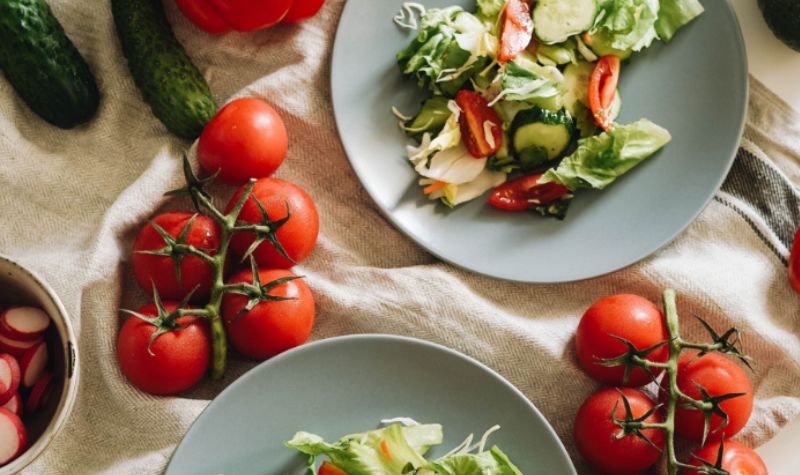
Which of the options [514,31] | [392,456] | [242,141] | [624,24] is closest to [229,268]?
[242,141]

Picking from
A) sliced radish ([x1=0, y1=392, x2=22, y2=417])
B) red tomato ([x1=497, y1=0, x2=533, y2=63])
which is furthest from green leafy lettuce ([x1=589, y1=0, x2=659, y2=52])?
sliced radish ([x1=0, y1=392, x2=22, y2=417])

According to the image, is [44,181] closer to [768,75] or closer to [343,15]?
[343,15]

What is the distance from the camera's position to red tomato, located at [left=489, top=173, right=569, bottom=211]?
1653 millimetres

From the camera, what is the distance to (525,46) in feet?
5.37

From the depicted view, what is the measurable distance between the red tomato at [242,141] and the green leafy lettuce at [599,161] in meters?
0.47

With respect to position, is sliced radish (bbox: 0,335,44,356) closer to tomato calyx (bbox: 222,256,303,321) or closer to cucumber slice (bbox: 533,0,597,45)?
tomato calyx (bbox: 222,256,303,321)

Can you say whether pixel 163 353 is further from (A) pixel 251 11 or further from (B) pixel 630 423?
(B) pixel 630 423

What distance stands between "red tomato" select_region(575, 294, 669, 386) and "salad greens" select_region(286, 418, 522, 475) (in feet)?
0.75

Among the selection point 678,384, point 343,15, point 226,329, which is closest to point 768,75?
point 678,384

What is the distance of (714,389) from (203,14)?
3.41 feet

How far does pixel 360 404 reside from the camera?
1530mm

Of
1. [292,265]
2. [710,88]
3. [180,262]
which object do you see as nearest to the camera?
[180,262]

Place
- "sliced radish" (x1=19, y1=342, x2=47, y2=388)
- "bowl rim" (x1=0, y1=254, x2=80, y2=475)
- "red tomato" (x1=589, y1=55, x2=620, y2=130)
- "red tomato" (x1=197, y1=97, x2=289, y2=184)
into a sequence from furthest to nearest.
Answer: "red tomato" (x1=589, y1=55, x2=620, y2=130) < "red tomato" (x1=197, y1=97, x2=289, y2=184) < "sliced radish" (x1=19, y1=342, x2=47, y2=388) < "bowl rim" (x1=0, y1=254, x2=80, y2=475)

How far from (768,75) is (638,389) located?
649 mm
